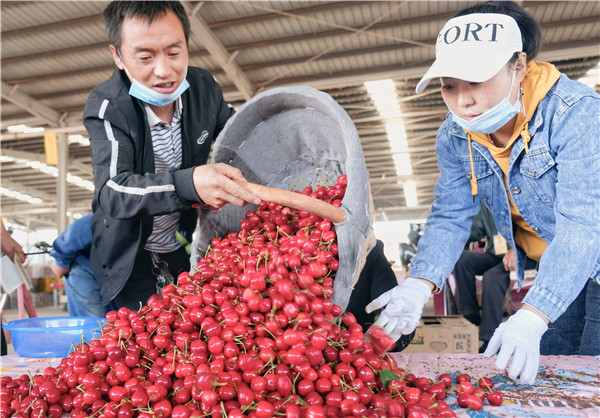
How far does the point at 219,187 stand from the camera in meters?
1.31

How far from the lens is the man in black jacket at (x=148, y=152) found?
4.47ft

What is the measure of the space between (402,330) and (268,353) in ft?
1.97

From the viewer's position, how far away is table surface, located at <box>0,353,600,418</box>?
41.8 inches

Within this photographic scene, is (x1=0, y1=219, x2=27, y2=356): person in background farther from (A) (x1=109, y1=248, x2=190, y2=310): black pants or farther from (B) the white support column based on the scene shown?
(B) the white support column

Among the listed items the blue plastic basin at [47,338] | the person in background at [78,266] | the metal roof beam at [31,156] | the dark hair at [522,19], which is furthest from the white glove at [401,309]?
the metal roof beam at [31,156]

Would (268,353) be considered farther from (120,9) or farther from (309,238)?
(120,9)

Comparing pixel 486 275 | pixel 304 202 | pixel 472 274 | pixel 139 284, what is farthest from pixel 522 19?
pixel 472 274

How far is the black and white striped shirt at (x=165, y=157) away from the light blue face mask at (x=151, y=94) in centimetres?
7

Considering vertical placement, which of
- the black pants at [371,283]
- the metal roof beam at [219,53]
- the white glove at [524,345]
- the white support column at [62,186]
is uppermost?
the metal roof beam at [219,53]

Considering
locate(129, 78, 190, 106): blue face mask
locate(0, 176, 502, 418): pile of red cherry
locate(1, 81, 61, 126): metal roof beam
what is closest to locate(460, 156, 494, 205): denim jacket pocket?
locate(0, 176, 502, 418): pile of red cherry

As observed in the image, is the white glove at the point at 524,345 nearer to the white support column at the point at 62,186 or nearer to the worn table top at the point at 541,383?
the worn table top at the point at 541,383

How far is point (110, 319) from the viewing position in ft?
4.17

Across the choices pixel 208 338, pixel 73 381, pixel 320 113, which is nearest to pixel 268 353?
pixel 208 338

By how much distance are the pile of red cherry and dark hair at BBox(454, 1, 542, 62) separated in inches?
32.3
